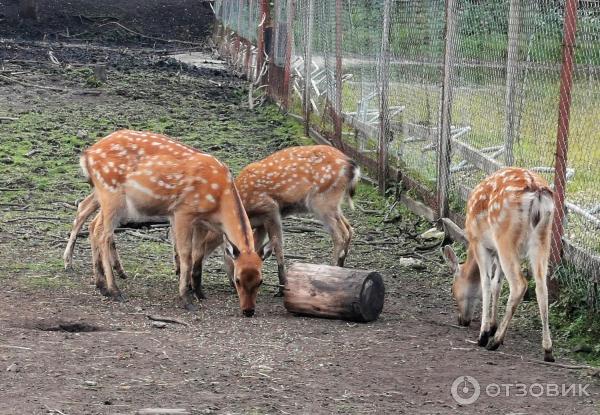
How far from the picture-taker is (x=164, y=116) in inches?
641

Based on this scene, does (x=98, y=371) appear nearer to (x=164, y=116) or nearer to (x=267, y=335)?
(x=267, y=335)

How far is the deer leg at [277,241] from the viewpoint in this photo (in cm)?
809

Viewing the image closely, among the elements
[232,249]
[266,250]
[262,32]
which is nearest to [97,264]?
→ [232,249]

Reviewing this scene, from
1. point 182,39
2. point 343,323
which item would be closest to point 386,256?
point 343,323

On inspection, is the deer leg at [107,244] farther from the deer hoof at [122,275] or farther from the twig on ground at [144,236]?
the twig on ground at [144,236]

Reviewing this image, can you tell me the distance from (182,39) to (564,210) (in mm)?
25190

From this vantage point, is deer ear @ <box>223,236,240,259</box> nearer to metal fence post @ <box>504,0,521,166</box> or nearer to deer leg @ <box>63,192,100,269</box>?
deer leg @ <box>63,192,100,269</box>

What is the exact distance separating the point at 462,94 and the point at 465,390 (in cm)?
407

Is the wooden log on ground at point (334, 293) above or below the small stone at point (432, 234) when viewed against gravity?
above

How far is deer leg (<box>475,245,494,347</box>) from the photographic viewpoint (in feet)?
22.2

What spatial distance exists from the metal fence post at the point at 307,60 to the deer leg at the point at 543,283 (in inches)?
347

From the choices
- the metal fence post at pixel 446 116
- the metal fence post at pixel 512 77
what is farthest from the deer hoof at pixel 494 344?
the metal fence post at pixel 446 116

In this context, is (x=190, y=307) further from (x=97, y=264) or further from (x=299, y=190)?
(x=299, y=190)

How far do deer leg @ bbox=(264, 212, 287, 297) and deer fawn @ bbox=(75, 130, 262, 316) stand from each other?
1.83 feet
